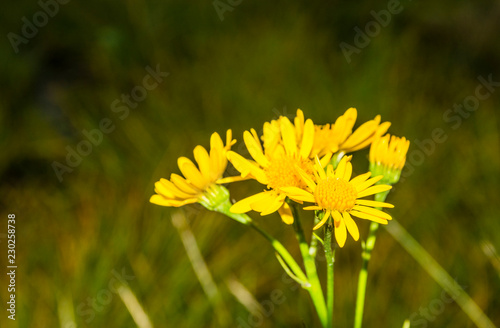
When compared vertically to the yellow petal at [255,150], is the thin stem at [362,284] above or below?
below

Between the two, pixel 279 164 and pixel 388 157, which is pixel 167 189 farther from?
pixel 388 157

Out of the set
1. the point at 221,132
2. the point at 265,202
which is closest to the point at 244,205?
the point at 265,202

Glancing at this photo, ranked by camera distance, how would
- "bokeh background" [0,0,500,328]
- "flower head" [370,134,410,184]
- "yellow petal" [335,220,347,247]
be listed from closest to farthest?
"yellow petal" [335,220,347,247], "flower head" [370,134,410,184], "bokeh background" [0,0,500,328]

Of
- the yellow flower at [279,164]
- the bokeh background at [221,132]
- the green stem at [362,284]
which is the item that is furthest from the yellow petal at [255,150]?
the bokeh background at [221,132]

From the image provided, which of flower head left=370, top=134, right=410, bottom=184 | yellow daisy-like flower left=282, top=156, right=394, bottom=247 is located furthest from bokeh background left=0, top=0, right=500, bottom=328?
yellow daisy-like flower left=282, top=156, right=394, bottom=247

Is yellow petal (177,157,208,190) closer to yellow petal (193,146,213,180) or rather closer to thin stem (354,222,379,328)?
yellow petal (193,146,213,180)

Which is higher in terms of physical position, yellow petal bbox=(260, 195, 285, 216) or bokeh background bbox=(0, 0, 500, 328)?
bokeh background bbox=(0, 0, 500, 328)

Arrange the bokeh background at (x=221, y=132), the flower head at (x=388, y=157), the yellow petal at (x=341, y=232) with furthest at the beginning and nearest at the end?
the bokeh background at (x=221, y=132)
the flower head at (x=388, y=157)
the yellow petal at (x=341, y=232)

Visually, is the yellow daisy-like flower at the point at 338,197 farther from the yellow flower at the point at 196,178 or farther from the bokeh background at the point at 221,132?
the bokeh background at the point at 221,132
